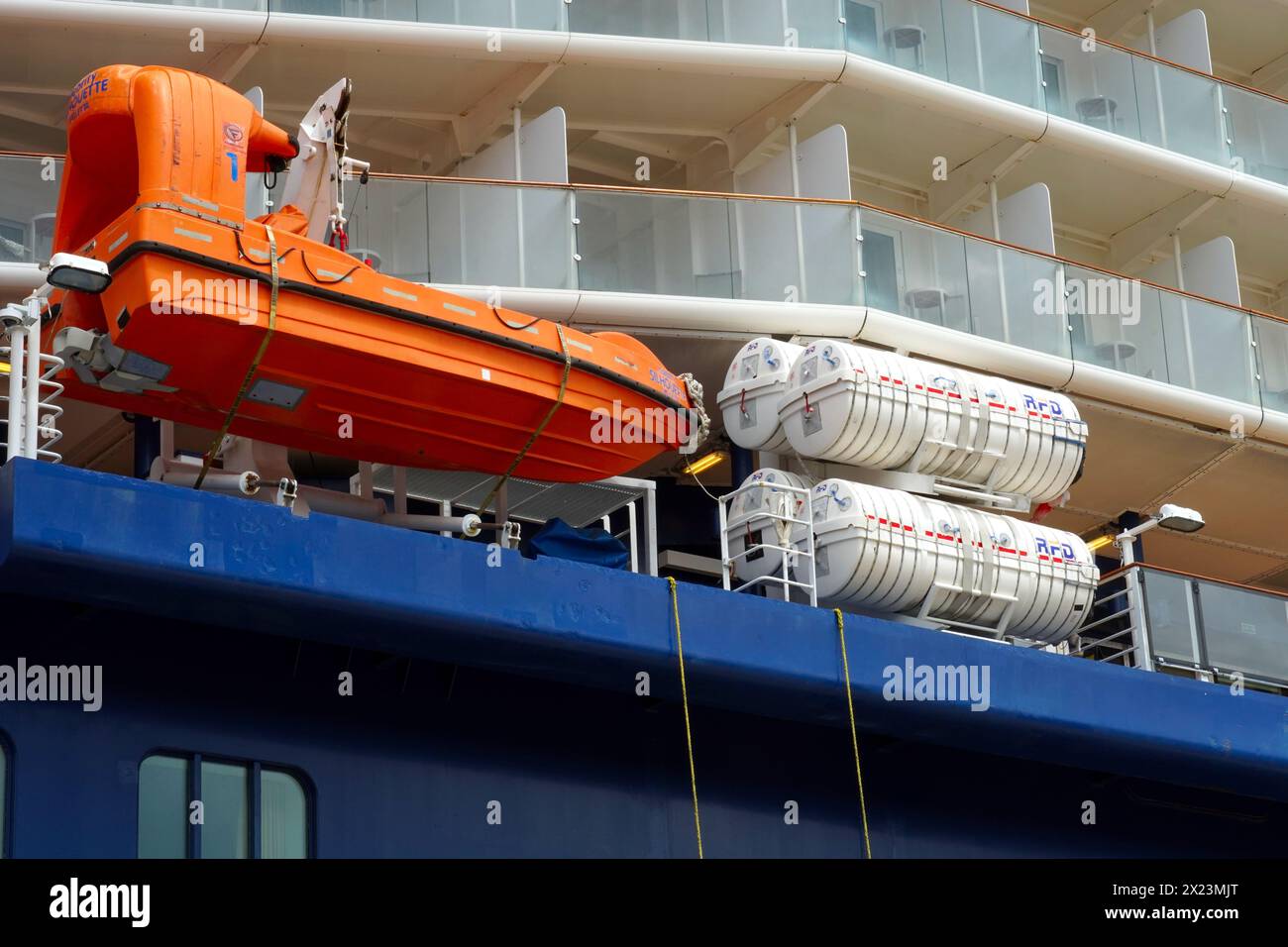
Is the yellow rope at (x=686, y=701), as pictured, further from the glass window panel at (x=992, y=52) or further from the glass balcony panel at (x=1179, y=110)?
the glass balcony panel at (x=1179, y=110)

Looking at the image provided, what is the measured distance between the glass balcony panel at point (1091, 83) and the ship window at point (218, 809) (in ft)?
32.2

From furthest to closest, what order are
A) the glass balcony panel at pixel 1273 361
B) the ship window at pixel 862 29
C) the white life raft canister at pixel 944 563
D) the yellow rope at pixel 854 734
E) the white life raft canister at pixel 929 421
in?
the glass balcony panel at pixel 1273 361
the ship window at pixel 862 29
the white life raft canister at pixel 929 421
the white life raft canister at pixel 944 563
the yellow rope at pixel 854 734

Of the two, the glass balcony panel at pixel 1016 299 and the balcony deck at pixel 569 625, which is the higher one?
the glass balcony panel at pixel 1016 299

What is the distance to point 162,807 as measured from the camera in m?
11.5

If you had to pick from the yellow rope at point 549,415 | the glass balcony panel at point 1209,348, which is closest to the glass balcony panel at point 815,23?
the glass balcony panel at point 1209,348

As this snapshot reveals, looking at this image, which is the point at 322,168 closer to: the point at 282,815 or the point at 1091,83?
the point at 282,815

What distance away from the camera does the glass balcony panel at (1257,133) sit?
19984mm

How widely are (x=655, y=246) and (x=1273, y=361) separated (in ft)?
19.6

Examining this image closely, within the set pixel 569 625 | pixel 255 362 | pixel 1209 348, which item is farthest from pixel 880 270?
pixel 255 362

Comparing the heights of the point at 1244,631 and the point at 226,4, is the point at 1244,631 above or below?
below

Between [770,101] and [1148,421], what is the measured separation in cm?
389
